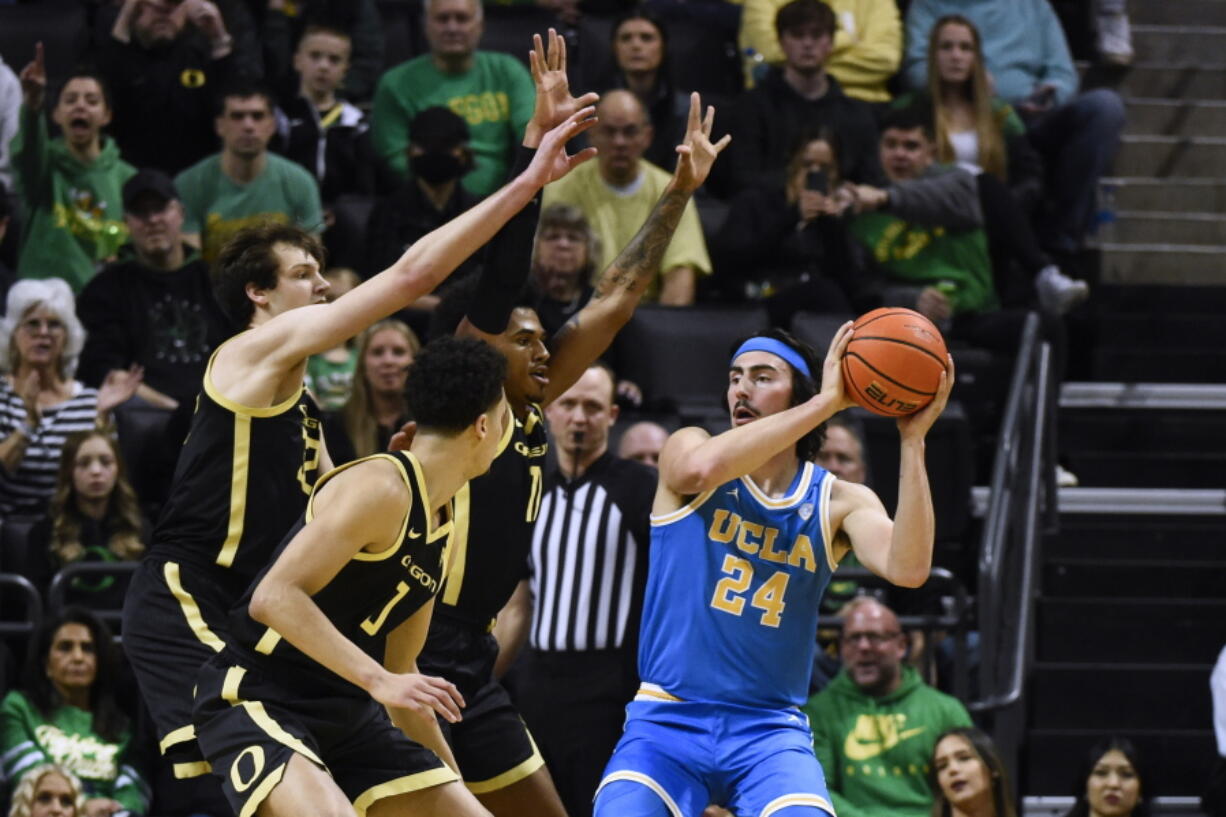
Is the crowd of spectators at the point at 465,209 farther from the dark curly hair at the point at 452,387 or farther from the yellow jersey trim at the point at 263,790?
the yellow jersey trim at the point at 263,790

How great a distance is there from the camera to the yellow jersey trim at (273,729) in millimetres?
5227

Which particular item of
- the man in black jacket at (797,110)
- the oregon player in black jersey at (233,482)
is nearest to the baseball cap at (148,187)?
the man in black jacket at (797,110)

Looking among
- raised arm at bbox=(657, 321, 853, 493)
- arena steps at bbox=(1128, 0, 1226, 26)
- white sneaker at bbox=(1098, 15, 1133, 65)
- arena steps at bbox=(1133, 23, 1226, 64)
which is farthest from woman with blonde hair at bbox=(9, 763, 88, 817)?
arena steps at bbox=(1128, 0, 1226, 26)

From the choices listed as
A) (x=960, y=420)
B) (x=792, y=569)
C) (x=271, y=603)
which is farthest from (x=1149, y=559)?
(x=271, y=603)

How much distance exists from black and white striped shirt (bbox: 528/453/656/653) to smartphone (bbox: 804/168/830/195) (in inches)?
112

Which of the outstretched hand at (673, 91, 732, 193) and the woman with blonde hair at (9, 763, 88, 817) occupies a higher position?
the outstretched hand at (673, 91, 732, 193)

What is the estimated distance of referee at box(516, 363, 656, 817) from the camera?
25.6 ft

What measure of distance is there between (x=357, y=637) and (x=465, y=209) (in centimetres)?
543

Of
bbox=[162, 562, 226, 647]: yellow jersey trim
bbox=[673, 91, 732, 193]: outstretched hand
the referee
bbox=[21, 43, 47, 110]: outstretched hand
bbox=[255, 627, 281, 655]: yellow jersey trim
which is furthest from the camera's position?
bbox=[21, 43, 47, 110]: outstretched hand

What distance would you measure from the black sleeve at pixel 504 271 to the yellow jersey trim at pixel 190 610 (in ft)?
3.72

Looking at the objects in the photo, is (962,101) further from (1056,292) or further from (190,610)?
(190,610)

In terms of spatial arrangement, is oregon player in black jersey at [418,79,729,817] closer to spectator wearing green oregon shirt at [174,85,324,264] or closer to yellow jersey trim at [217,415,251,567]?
yellow jersey trim at [217,415,251,567]

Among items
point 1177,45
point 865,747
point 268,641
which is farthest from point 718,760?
point 1177,45

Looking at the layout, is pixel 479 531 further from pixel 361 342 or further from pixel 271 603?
pixel 361 342
